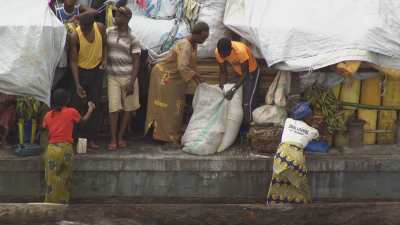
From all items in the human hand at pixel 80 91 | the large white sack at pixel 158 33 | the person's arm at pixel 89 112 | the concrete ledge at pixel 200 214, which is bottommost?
the concrete ledge at pixel 200 214

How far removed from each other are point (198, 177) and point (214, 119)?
2.28ft

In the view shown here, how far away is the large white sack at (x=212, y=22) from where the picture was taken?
10383 millimetres

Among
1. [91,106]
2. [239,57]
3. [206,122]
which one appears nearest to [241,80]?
[239,57]

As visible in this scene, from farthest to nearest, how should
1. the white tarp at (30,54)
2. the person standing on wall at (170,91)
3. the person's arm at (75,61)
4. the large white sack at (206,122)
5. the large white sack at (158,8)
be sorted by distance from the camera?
the large white sack at (158,8) < the person standing on wall at (170,91) < the large white sack at (206,122) < the person's arm at (75,61) < the white tarp at (30,54)

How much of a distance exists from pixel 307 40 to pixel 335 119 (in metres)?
0.93

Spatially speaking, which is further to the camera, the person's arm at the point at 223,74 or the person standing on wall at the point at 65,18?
the person's arm at the point at 223,74

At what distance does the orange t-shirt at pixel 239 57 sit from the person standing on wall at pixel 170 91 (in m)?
0.32

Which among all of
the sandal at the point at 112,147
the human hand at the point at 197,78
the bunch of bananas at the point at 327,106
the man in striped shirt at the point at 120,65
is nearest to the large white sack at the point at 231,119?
the human hand at the point at 197,78

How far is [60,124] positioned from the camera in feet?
29.4

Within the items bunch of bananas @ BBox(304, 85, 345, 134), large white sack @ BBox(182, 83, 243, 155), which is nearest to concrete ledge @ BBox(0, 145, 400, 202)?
large white sack @ BBox(182, 83, 243, 155)

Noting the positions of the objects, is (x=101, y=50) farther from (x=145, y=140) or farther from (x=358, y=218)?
(x=358, y=218)

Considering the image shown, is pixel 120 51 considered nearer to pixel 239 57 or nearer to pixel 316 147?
pixel 239 57

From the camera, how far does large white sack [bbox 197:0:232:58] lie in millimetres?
10383

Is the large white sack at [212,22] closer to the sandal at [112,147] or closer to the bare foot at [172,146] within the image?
the bare foot at [172,146]
